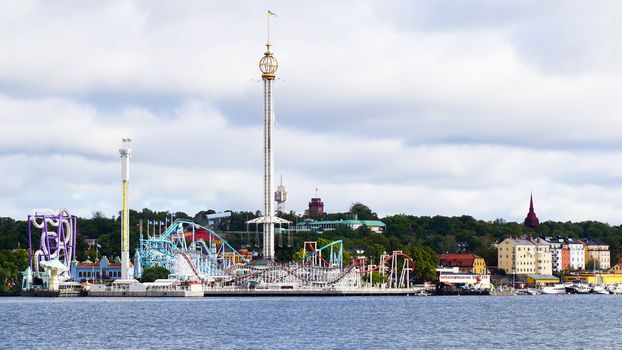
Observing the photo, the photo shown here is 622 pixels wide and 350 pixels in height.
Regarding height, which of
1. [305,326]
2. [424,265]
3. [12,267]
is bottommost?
[305,326]

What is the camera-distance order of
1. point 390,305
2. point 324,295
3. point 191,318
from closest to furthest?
point 191,318 → point 390,305 → point 324,295

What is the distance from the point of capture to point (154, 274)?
179500 mm

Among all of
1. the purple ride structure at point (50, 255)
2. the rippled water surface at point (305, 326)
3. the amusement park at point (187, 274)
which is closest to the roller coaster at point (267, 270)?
the amusement park at point (187, 274)

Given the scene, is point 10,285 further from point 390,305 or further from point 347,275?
point 390,305

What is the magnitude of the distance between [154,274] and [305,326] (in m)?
82.4

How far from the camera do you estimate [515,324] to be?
Result: 10469cm

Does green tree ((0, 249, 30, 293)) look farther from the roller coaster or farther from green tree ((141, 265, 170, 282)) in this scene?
the roller coaster

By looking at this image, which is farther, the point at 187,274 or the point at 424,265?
the point at 424,265

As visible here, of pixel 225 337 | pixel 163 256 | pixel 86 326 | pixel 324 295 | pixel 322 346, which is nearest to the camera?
pixel 322 346

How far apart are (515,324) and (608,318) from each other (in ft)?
49.9

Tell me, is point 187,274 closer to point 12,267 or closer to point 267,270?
point 267,270

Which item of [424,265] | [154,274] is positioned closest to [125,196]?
[154,274]

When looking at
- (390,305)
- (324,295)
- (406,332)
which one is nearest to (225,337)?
(406,332)

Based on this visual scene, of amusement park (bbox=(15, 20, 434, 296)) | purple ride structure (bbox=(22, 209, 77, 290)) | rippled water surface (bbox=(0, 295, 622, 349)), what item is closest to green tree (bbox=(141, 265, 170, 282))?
amusement park (bbox=(15, 20, 434, 296))
